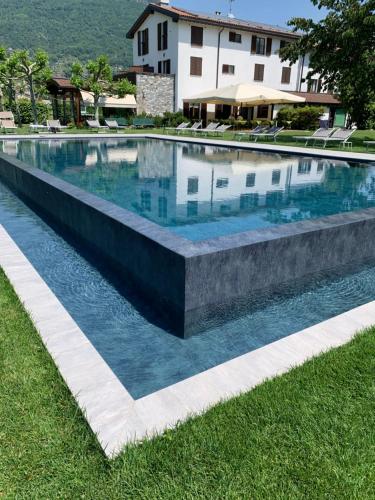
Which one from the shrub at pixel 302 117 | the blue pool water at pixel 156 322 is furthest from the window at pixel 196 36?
the blue pool water at pixel 156 322

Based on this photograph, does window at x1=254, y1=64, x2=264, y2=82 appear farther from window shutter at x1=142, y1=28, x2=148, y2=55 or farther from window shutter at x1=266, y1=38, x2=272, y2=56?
window shutter at x1=142, y1=28, x2=148, y2=55

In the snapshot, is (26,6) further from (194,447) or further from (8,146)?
(194,447)

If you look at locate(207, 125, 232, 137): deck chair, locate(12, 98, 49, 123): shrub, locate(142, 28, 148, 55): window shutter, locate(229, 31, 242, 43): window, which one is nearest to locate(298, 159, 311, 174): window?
locate(207, 125, 232, 137): deck chair

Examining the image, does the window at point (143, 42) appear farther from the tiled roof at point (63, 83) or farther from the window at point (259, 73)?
the window at point (259, 73)

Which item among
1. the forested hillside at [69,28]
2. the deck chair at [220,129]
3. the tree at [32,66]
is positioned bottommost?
the deck chair at [220,129]

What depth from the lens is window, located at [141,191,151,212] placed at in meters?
7.70

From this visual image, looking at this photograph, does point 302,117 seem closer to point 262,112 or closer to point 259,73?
point 262,112

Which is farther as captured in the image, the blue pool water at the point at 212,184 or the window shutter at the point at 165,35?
the window shutter at the point at 165,35

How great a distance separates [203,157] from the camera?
15016mm

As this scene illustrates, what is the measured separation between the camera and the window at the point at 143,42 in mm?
36531

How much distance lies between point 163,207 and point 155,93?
27.5 m

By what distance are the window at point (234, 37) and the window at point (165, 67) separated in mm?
5726

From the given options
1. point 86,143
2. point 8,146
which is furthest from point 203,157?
point 8,146

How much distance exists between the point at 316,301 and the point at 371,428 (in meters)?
2.21
